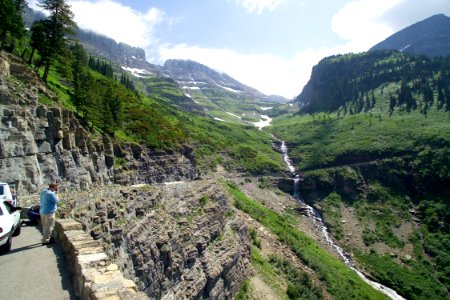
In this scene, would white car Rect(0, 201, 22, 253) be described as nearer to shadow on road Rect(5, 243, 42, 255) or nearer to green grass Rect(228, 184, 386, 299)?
shadow on road Rect(5, 243, 42, 255)

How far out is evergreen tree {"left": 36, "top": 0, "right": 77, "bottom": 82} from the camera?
4734 cm

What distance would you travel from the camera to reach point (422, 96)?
177000 millimetres

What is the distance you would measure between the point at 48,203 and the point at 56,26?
1720 inches

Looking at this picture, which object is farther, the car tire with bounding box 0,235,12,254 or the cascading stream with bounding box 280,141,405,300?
the cascading stream with bounding box 280,141,405,300

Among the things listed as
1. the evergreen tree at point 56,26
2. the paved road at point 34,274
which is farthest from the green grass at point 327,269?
the paved road at point 34,274

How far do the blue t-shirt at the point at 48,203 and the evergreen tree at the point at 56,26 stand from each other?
41584 millimetres

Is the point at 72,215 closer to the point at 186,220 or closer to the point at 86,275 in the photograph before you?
the point at 86,275

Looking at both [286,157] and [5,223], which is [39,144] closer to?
[5,223]

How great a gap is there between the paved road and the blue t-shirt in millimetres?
1466

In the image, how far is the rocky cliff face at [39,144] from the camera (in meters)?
30.9

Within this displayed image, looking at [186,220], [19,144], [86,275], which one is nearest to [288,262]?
[186,220]

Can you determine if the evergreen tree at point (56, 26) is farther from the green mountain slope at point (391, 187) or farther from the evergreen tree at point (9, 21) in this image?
the green mountain slope at point (391, 187)

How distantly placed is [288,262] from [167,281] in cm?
2913

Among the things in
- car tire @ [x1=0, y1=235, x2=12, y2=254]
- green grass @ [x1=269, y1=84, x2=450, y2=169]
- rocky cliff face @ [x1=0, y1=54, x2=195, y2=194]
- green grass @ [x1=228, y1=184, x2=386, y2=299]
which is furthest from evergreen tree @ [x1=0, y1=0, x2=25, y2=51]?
green grass @ [x1=269, y1=84, x2=450, y2=169]
